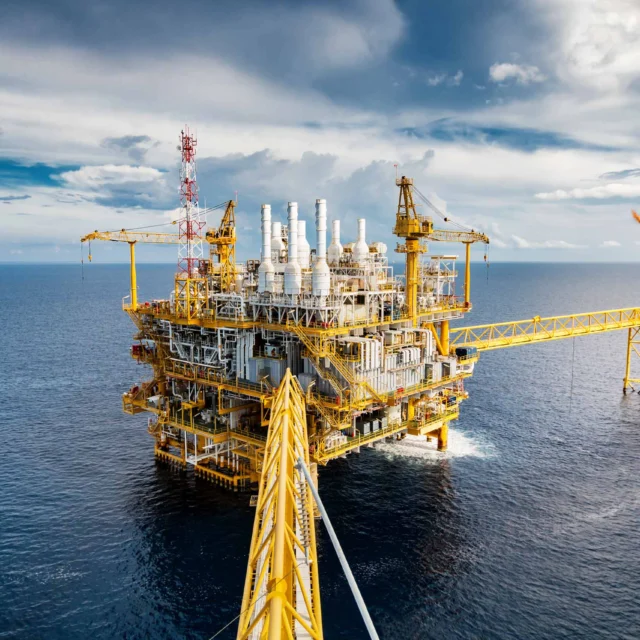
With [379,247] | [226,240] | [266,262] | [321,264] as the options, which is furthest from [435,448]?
[226,240]

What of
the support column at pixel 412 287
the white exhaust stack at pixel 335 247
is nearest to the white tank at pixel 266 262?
the white exhaust stack at pixel 335 247

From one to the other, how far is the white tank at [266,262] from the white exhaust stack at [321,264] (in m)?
6.51

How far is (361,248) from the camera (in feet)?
222

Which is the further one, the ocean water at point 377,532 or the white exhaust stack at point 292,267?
the white exhaust stack at point 292,267

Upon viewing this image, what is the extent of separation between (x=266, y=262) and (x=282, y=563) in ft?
139

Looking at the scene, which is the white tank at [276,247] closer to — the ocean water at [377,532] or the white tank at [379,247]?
the white tank at [379,247]

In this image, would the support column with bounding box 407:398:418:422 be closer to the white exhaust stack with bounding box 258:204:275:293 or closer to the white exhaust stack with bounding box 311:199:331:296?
the white exhaust stack with bounding box 311:199:331:296

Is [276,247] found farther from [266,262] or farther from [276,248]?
[266,262]

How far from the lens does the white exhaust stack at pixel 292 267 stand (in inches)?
2146

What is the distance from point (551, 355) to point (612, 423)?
168 feet

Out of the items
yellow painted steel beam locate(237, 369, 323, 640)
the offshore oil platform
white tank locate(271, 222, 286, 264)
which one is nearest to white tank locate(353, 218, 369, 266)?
the offshore oil platform

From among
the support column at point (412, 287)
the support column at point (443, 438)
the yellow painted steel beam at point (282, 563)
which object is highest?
the support column at point (412, 287)

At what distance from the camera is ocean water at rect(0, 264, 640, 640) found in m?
40.4

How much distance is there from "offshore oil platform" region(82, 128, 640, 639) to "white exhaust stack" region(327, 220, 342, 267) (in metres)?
0.18
